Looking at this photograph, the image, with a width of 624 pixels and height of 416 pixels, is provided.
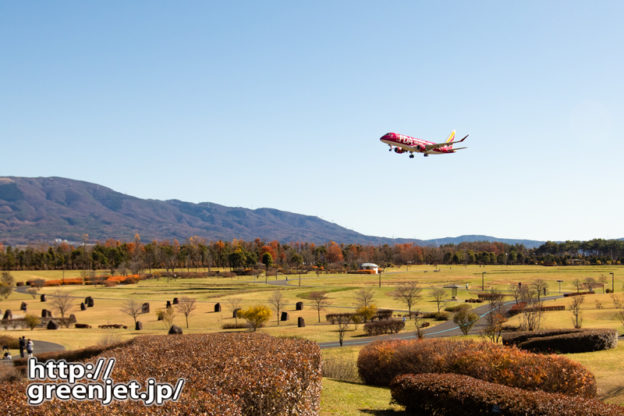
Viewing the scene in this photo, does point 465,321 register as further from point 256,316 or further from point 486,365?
point 486,365

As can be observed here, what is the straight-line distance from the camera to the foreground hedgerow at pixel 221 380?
931 centimetres

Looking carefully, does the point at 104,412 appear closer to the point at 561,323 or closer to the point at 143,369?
the point at 143,369

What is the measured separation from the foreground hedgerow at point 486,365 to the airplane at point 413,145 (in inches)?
1022

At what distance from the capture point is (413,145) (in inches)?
1880

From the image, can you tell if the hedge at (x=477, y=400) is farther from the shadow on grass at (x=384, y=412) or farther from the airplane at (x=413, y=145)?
the airplane at (x=413, y=145)

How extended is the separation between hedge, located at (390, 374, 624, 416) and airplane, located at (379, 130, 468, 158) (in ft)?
106

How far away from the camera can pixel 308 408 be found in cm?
1243

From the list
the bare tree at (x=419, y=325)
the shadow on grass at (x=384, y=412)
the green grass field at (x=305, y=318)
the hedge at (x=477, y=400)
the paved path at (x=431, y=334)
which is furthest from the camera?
the paved path at (x=431, y=334)

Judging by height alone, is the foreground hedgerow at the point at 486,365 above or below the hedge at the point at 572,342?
A: above

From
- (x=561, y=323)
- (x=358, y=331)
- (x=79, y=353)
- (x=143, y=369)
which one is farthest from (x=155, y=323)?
(x=143, y=369)

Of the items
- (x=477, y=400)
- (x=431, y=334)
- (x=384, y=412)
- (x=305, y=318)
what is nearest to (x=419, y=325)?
(x=431, y=334)

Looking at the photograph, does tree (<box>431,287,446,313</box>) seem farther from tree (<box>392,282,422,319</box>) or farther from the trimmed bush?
the trimmed bush

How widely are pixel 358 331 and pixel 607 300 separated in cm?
3956

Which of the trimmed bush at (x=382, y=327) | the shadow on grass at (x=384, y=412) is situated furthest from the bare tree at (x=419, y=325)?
the shadow on grass at (x=384, y=412)
